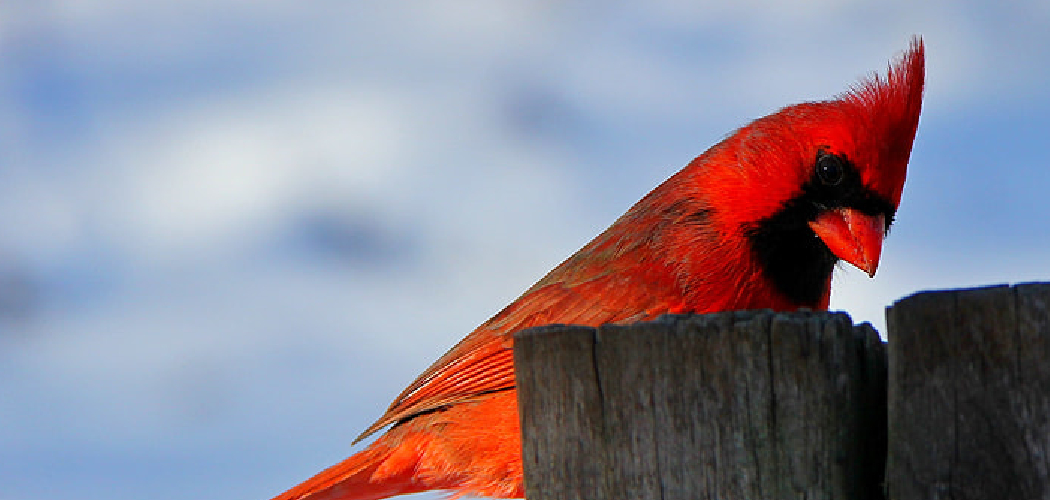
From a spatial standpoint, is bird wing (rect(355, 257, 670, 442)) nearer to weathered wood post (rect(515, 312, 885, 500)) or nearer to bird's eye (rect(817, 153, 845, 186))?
bird's eye (rect(817, 153, 845, 186))

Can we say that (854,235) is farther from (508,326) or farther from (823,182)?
(508,326)

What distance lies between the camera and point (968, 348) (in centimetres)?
137

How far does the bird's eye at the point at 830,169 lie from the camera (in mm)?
3186

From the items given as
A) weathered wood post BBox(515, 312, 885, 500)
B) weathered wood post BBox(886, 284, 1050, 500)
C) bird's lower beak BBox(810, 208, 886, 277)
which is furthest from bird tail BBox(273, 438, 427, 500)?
weathered wood post BBox(886, 284, 1050, 500)

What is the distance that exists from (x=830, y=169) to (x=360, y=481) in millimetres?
1871

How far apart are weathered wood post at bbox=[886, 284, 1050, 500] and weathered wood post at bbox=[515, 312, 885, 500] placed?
62mm

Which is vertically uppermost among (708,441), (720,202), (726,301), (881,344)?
(720,202)

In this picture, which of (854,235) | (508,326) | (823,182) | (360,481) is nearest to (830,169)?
(823,182)

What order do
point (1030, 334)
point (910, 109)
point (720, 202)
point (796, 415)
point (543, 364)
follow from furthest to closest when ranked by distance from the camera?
point (720, 202)
point (910, 109)
point (543, 364)
point (796, 415)
point (1030, 334)

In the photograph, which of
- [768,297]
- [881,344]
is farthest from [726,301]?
[881,344]

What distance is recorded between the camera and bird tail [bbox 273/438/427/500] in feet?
12.0

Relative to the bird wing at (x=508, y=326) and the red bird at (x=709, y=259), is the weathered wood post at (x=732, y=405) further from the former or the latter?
the bird wing at (x=508, y=326)

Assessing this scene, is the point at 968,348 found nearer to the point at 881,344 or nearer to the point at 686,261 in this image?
the point at 881,344

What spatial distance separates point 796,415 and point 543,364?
1.19 ft
